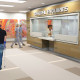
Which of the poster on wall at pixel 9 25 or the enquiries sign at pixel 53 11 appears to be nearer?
the enquiries sign at pixel 53 11

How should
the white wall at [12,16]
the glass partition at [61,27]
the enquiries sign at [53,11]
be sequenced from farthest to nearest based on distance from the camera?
the white wall at [12,16]
the enquiries sign at [53,11]
the glass partition at [61,27]

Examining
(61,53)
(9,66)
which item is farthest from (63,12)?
(9,66)

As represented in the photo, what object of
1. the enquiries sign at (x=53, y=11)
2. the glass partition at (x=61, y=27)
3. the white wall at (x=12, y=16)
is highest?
the white wall at (x=12, y=16)

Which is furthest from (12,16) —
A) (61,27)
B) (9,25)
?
(61,27)

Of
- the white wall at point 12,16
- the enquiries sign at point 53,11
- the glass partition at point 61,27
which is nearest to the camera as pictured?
the glass partition at point 61,27

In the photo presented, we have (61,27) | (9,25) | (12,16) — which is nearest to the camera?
(61,27)

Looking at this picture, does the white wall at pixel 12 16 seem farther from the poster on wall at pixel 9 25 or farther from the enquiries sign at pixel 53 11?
the enquiries sign at pixel 53 11

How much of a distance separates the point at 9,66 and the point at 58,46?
2.82 metres

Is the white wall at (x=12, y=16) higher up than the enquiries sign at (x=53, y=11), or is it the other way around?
the white wall at (x=12, y=16)

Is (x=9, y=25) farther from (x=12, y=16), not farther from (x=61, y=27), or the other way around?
(x=61, y=27)

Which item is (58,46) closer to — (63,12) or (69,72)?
(63,12)

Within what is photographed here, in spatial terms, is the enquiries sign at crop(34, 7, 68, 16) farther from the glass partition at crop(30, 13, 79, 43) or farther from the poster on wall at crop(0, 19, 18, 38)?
the poster on wall at crop(0, 19, 18, 38)

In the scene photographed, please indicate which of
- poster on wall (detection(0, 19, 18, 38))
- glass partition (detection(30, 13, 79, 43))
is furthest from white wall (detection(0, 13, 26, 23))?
glass partition (detection(30, 13, 79, 43))

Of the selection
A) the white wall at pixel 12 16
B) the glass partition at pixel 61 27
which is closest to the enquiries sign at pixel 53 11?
the glass partition at pixel 61 27
